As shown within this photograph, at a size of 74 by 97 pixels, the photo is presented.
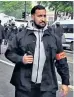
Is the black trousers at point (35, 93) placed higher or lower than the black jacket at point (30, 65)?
lower

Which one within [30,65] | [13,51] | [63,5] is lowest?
[30,65]

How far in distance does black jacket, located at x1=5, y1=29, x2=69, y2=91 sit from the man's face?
114 mm

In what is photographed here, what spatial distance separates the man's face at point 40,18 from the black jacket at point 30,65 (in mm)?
114

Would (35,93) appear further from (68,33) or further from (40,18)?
(68,33)

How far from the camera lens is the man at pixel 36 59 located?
3.88 m

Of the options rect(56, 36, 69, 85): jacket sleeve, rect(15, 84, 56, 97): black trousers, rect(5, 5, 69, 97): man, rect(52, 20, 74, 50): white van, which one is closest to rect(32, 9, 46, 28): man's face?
rect(5, 5, 69, 97): man

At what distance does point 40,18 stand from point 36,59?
424 mm

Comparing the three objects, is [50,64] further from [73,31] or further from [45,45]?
[73,31]

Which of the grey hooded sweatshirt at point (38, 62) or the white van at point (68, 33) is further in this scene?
the white van at point (68, 33)

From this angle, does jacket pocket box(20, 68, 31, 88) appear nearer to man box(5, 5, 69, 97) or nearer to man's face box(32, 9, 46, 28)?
man box(5, 5, 69, 97)

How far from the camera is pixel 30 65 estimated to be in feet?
12.8

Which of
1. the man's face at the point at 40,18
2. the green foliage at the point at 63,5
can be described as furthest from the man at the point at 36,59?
the green foliage at the point at 63,5

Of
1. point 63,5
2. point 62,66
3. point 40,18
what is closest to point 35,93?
point 62,66

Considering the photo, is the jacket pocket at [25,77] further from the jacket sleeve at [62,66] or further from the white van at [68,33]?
the white van at [68,33]
